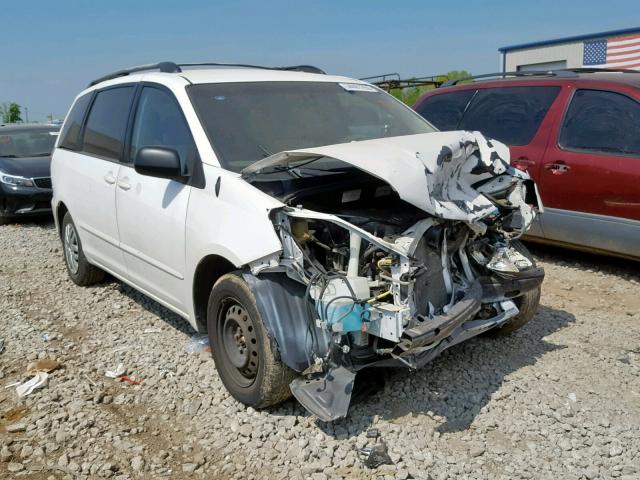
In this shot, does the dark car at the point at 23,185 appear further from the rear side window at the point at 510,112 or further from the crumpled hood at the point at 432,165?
the crumpled hood at the point at 432,165

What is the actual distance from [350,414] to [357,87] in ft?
8.39

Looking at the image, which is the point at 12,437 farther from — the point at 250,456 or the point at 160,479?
the point at 250,456

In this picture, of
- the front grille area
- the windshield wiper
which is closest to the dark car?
the front grille area

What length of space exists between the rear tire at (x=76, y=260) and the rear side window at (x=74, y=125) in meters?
0.67

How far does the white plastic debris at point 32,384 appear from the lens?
13.2 ft

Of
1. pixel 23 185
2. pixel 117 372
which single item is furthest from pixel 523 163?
pixel 23 185

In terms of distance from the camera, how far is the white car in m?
3.21

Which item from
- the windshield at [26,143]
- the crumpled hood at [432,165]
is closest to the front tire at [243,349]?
the crumpled hood at [432,165]

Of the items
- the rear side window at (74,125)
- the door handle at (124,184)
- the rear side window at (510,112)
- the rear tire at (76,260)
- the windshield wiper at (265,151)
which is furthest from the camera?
the rear side window at (510,112)

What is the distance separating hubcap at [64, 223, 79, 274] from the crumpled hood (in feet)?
10.1

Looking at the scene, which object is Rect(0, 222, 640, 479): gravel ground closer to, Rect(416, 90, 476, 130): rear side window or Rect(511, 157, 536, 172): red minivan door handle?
Rect(511, 157, 536, 172): red minivan door handle

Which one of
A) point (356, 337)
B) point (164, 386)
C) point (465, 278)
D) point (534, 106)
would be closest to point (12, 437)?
point (164, 386)

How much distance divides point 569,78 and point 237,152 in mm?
3952

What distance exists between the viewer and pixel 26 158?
1053 cm
